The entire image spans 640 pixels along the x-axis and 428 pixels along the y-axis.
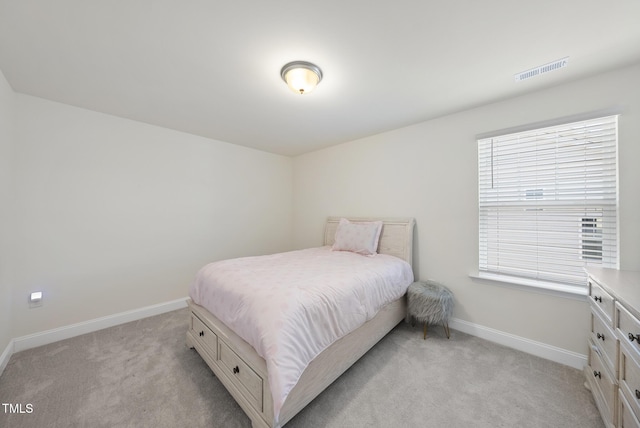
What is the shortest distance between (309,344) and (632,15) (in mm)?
2611

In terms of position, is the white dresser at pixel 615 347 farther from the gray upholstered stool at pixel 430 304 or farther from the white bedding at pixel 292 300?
the white bedding at pixel 292 300

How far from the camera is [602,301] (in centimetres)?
148

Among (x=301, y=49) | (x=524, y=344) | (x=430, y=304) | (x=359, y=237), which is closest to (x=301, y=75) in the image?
(x=301, y=49)

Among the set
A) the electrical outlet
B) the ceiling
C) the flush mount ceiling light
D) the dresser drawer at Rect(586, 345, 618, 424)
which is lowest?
the dresser drawer at Rect(586, 345, 618, 424)

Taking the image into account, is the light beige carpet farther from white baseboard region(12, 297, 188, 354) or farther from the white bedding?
the white bedding

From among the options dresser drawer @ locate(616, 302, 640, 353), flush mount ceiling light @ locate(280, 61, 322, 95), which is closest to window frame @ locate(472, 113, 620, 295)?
dresser drawer @ locate(616, 302, 640, 353)

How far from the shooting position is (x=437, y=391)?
5.41 ft

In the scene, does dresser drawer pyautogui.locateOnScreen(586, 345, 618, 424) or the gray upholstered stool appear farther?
the gray upholstered stool

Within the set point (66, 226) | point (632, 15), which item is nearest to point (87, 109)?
point (66, 226)

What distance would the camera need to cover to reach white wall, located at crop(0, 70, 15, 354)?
6.16 feet

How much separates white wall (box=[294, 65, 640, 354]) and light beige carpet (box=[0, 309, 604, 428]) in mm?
363

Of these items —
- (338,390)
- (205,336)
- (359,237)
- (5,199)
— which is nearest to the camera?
(338,390)

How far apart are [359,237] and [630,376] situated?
2167mm

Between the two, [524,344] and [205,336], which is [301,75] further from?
[524,344]
